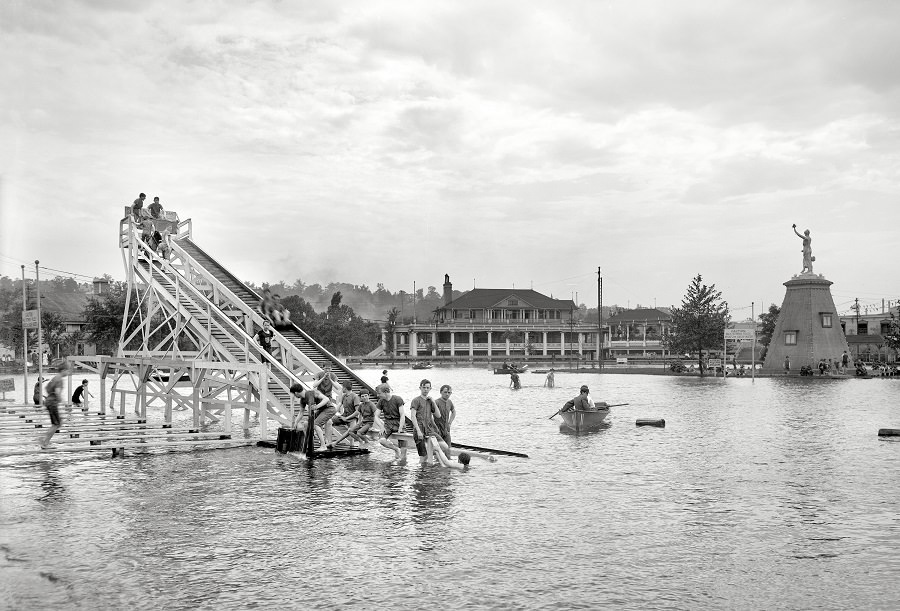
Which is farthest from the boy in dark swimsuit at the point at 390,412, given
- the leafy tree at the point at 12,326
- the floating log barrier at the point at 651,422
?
the leafy tree at the point at 12,326

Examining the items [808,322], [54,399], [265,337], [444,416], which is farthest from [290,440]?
[808,322]

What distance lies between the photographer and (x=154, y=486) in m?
16.4

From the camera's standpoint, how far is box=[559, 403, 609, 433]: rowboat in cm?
2753

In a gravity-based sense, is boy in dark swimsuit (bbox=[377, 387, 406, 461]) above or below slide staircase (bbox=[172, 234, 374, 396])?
below

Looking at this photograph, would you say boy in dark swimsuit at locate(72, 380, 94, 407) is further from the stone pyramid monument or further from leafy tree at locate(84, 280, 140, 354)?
the stone pyramid monument

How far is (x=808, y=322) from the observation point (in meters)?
69.1

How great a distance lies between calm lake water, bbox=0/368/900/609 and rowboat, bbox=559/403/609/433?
4208mm

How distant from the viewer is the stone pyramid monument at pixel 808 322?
68.6m

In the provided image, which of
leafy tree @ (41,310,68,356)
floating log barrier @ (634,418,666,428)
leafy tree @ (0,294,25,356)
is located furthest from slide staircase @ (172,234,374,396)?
leafy tree @ (0,294,25,356)

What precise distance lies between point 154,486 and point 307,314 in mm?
105280

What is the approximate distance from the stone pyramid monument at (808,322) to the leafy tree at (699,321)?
10394mm

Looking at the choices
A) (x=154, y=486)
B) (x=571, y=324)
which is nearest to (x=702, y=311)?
(x=571, y=324)

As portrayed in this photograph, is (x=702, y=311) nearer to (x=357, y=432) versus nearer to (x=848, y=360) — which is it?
(x=848, y=360)

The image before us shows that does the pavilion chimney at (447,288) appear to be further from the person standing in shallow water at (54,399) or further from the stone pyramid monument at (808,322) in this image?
the person standing in shallow water at (54,399)
